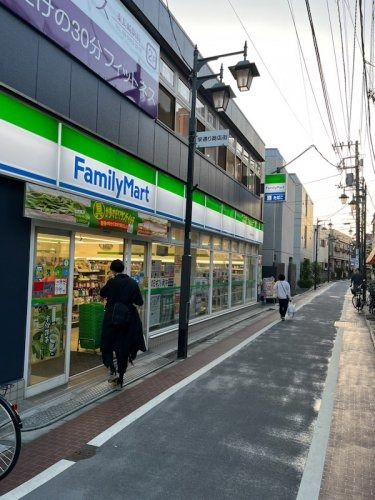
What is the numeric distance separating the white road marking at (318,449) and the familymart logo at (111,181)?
16.6 feet

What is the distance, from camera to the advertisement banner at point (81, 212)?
5.91 m

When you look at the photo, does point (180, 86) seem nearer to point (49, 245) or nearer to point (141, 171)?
point (141, 171)

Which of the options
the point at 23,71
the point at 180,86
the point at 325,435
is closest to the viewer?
the point at 325,435

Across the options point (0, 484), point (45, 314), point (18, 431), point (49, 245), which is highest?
point (49, 245)

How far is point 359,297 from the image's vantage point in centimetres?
2142

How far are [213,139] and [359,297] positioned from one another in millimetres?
15087

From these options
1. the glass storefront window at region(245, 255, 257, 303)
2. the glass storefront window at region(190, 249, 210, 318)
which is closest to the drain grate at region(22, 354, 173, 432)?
the glass storefront window at region(190, 249, 210, 318)

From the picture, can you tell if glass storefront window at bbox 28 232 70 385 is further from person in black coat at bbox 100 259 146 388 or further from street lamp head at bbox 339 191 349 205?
street lamp head at bbox 339 191 349 205

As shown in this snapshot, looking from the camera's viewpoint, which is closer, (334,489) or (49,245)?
(334,489)

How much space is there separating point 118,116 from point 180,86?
13.5ft

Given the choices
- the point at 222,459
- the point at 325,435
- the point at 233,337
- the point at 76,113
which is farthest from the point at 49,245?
the point at 233,337

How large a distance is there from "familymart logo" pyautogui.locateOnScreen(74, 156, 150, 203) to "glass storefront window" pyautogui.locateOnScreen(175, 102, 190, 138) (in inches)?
116

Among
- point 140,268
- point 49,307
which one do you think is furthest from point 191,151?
point 49,307

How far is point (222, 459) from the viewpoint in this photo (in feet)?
14.8
